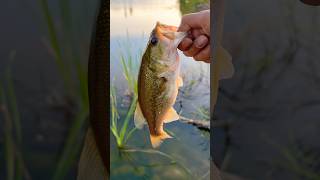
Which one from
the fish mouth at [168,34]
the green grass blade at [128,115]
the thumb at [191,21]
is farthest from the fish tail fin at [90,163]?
the thumb at [191,21]

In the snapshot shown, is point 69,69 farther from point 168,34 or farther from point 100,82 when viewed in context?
point 168,34

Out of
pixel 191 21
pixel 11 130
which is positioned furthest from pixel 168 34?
pixel 11 130

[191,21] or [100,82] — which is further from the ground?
[191,21]

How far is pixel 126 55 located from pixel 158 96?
0.80 feet

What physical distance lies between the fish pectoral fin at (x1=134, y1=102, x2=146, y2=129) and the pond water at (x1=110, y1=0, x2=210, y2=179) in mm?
24

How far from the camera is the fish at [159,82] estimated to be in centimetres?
276

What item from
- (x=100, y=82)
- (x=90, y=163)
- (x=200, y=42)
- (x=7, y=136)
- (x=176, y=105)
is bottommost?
(x=90, y=163)

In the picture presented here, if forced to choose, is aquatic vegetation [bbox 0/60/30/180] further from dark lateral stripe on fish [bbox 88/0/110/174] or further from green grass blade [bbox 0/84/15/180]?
dark lateral stripe on fish [bbox 88/0/110/174]

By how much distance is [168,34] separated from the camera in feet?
9.07

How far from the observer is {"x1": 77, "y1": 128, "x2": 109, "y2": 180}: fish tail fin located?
8.85ft

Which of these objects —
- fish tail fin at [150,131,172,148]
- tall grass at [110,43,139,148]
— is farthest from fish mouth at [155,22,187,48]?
fish tail fin at [150,131,172,148]

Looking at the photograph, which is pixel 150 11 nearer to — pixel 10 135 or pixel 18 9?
pixel 18 9

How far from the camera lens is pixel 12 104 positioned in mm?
2664

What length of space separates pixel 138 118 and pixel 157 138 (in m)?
0.13
